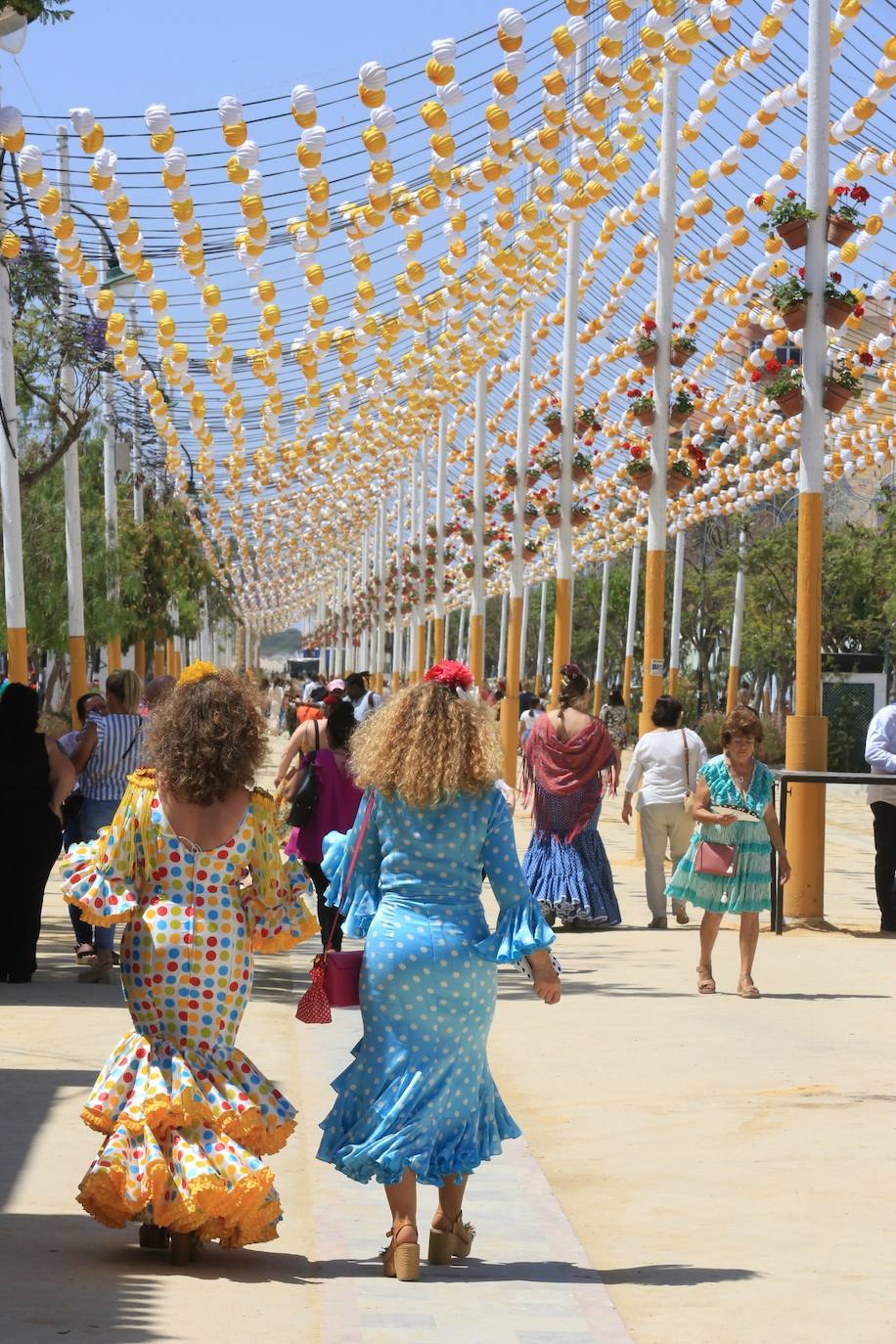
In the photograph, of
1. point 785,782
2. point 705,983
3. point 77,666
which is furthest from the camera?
point 77,666

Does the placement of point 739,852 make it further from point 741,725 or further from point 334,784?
point 334,784

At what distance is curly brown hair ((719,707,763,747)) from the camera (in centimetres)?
1215

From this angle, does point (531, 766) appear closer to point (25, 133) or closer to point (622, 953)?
point (622, 953)

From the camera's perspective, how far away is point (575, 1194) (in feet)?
24.0

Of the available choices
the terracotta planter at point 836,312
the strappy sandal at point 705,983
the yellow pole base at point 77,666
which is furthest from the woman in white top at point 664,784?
the yellow pole base at point 77,666

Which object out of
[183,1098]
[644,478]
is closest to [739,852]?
[183,1098]

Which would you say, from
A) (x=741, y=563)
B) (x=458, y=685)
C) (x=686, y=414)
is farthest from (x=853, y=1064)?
(x=741, y=563)

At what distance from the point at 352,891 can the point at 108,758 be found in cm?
Answer: 629

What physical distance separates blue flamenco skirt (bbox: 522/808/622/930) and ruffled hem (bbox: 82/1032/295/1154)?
956 cm

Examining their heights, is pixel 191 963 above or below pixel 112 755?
below

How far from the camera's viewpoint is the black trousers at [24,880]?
11.9m

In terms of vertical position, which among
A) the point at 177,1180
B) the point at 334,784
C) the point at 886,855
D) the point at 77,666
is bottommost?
the point at 886,855

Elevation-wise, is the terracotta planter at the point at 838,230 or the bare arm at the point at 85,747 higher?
the terracotta planter at the point at 838,230

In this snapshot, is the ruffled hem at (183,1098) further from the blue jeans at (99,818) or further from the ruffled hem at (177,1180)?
the blue jeans at (99,818)
